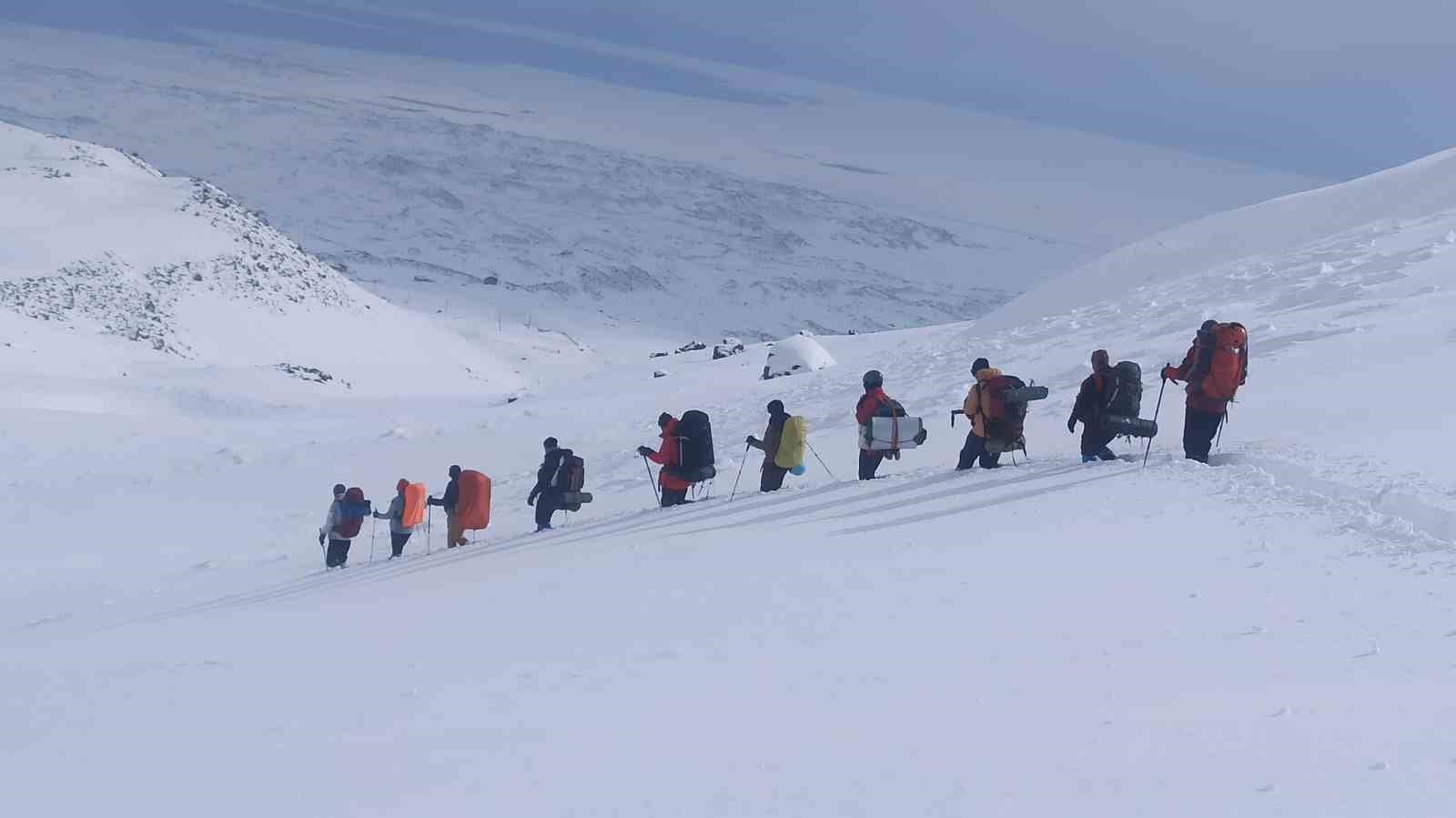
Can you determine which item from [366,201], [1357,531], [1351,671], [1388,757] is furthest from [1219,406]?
[366,201]

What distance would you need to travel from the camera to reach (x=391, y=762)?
6031mm

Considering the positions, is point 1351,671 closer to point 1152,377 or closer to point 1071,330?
point 1152,377

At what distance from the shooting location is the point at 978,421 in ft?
46.3

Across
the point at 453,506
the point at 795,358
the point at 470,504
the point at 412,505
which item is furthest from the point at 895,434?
the point at 795,358

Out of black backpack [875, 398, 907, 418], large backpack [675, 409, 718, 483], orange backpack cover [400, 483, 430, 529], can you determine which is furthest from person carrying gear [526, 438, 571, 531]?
black backpack [875, 398, 907, 418]

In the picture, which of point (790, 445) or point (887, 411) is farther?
point (790, 445)

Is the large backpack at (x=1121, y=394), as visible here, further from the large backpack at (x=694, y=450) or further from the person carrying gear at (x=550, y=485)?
the person carrying gear at (x=550, y=485)

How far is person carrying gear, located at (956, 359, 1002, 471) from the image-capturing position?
14.1 metres

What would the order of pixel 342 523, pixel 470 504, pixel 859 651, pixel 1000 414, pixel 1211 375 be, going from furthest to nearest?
pixel 342 523, pixel 470 504, pixel 1000 414, pixel 1211 375, pixel 859 651

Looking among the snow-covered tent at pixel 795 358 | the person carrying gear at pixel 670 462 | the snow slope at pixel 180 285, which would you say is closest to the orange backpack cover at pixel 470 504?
the person carrying gear at pixel 670 462

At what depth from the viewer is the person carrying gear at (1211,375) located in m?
12.5

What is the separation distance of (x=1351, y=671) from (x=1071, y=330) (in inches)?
932

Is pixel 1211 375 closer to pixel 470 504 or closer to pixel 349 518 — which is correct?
pixel 470 504

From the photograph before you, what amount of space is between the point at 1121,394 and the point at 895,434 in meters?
2.76
